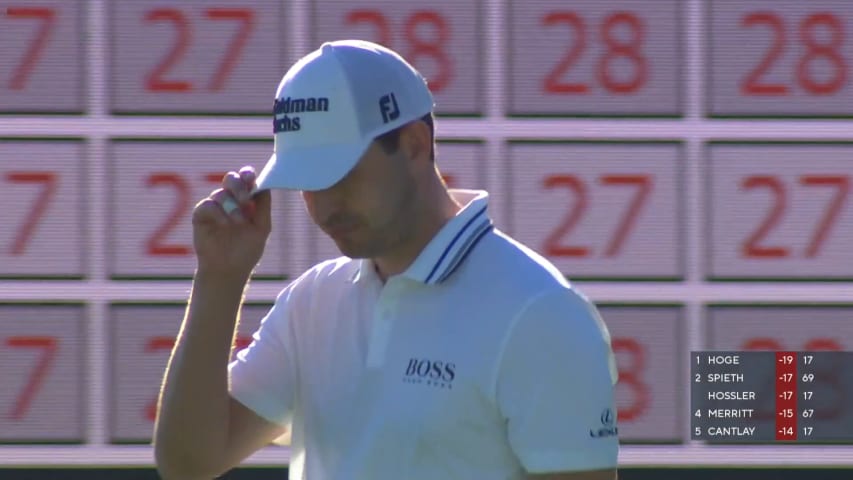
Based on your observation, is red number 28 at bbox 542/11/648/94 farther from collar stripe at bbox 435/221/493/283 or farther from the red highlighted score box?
collar stripe at bbox 435/221/493/283

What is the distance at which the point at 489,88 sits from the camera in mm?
3713

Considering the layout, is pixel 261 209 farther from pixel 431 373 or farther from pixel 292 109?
pixel 431 373

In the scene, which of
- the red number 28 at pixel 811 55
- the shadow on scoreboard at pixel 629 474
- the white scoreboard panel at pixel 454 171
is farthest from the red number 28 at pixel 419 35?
the shadow on scoreboard at pixel 629 474

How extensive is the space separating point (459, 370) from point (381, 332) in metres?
0.12

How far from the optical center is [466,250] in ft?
5.22

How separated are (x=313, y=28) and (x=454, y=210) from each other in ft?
6.85

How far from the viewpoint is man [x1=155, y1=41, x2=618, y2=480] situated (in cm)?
150

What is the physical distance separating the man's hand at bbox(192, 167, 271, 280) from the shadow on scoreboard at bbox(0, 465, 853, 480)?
2.14m

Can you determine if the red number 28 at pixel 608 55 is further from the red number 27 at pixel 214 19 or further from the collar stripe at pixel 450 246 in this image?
the collar stripe at pixel 450 246

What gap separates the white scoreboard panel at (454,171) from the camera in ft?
12.0

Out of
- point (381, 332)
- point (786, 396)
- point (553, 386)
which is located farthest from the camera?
point (786, 396)

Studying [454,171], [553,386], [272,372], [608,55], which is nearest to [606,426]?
[553,386]

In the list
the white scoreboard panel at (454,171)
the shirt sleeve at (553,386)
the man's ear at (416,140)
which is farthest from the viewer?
the white scoreboard panel at (454,171)
